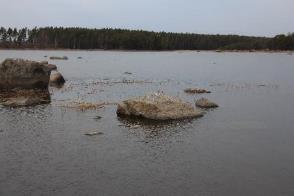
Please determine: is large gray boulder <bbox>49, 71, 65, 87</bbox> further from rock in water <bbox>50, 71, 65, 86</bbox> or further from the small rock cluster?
the small rock cluster

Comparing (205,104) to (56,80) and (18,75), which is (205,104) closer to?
(18,75)

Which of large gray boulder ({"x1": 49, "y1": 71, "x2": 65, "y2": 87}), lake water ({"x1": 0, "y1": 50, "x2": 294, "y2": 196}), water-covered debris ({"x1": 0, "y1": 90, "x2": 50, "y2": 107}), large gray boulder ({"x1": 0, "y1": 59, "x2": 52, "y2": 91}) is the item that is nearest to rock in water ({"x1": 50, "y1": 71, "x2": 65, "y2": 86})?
large gray boulder ({"x1": 49, "y1": 71, "x2": 65, "y2": 87})

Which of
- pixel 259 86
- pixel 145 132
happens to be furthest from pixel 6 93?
pixel 259 86

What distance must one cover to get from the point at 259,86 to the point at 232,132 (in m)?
33.4

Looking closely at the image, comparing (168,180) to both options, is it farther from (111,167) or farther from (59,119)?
(59,119)

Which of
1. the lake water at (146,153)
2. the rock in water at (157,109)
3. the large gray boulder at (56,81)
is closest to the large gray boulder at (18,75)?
the large gray boulder at (56,81)

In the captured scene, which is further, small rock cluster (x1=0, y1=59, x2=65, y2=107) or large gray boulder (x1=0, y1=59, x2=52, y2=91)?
large gray boulder (x1=0, y1=59, x2=52, y2=91)

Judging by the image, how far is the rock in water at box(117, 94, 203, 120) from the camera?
1497 inches

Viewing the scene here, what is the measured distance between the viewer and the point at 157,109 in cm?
3809

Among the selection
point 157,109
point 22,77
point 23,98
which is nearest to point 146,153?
point 157,109

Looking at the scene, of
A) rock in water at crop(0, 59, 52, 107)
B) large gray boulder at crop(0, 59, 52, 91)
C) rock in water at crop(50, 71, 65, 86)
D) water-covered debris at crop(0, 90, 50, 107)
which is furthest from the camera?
rock in water at crop(50, 71, 65, 86)

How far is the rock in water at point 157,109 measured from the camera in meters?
38.0

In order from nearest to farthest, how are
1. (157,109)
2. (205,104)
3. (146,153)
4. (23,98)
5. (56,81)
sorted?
(146,153) < (157,109) < (205,104) < (23,98) < (56,81)

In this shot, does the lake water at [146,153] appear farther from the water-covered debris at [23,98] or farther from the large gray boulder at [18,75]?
the large gray boulder at [18,75]
